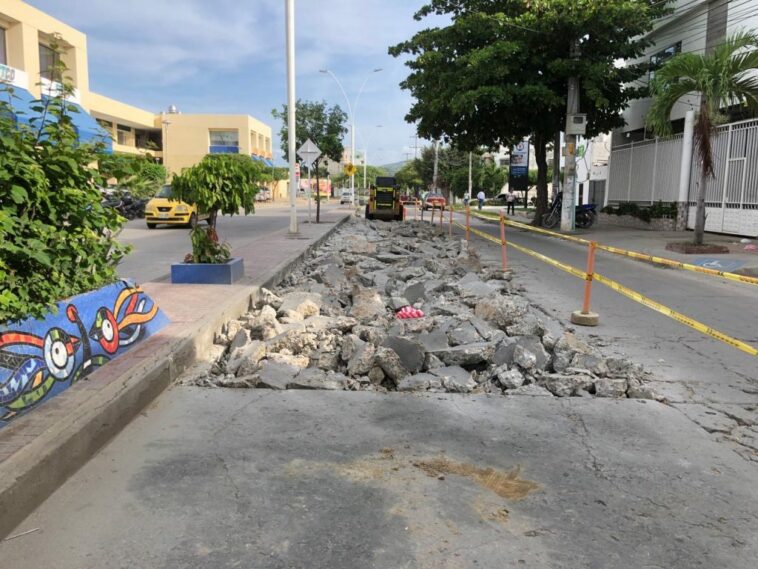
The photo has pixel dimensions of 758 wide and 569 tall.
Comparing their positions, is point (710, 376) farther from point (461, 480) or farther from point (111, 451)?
point (111, 451)

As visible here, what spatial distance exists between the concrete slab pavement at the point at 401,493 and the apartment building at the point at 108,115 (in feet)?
9.11

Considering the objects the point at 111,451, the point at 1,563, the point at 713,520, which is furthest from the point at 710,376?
the point at 1,563

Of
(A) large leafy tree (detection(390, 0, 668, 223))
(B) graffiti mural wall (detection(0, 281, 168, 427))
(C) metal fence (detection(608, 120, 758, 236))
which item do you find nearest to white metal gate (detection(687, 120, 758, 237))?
(C) metal fence (detection(608, 120, 758, 236))

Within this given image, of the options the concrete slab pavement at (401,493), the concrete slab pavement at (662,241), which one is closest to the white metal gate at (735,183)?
the concrete slab pavement at (662,241)

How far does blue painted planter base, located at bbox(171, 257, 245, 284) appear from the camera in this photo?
871cm

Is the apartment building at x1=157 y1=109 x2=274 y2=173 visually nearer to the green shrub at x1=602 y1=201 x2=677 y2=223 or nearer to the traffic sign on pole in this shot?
the traffic sign on pole

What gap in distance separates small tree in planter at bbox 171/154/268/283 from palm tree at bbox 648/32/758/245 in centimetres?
1038

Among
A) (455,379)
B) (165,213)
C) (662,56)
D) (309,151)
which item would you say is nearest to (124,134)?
(165,213)

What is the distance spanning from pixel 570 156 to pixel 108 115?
1748 inches

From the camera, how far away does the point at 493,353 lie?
5.56 m

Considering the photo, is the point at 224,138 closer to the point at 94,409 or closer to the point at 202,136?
the point at 202,136

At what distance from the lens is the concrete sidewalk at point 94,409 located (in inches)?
119

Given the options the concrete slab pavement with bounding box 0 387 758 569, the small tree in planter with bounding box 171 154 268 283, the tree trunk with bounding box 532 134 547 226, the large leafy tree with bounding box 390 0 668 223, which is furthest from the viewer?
the tree trunk with bounding box 532 134 547 226

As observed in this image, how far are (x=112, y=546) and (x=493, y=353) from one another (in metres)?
3.63
